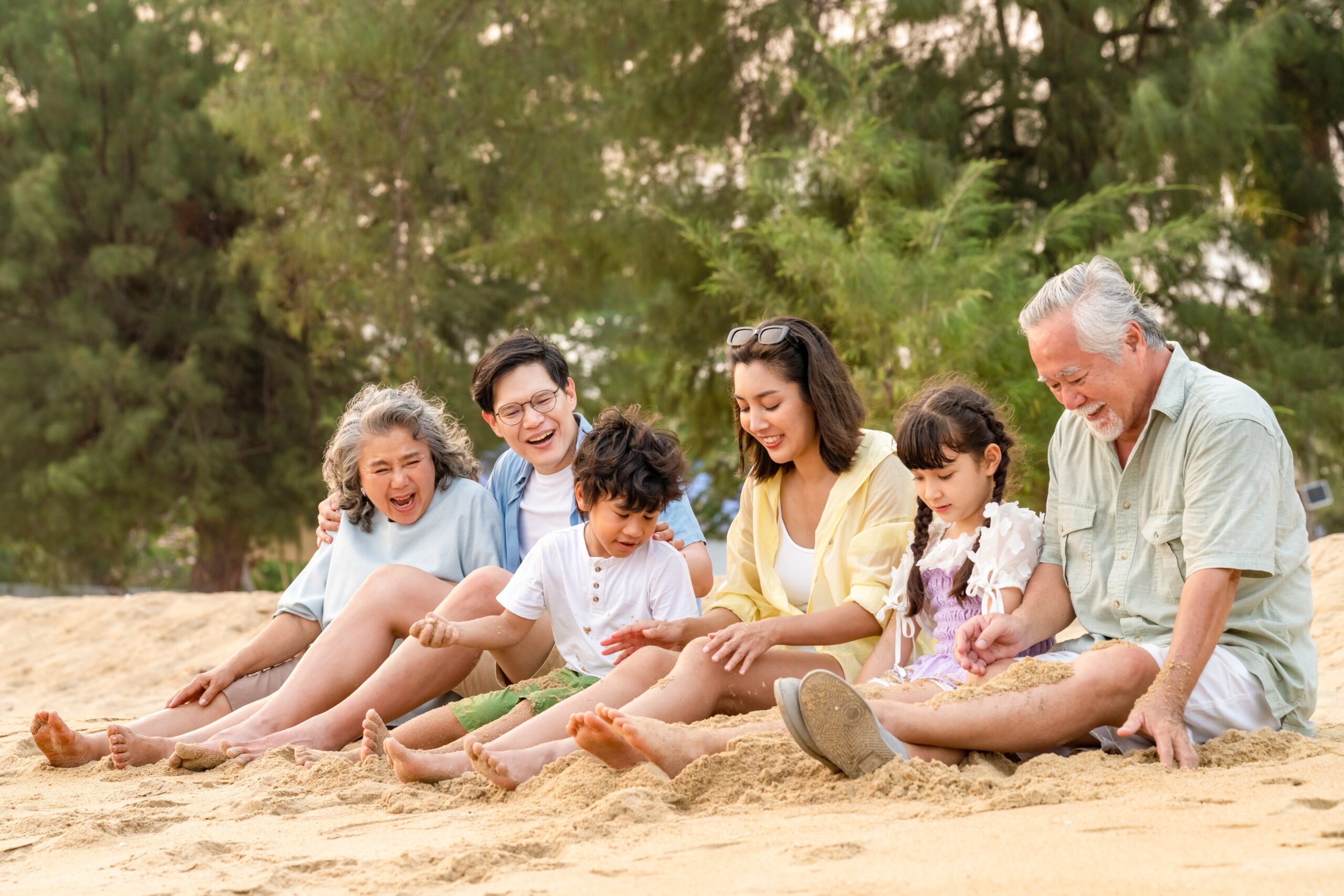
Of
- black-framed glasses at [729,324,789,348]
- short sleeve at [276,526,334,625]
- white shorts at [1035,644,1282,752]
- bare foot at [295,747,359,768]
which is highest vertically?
black-framed glasses at [729,324,789,348]

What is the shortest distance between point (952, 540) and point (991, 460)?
22 cm

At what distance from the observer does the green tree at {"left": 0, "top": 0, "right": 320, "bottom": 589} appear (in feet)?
38.6

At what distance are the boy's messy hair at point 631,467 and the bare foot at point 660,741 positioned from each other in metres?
0.80

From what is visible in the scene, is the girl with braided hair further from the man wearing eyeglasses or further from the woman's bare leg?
the woman's bare leg

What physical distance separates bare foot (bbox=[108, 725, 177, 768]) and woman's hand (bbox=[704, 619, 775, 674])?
1.61m

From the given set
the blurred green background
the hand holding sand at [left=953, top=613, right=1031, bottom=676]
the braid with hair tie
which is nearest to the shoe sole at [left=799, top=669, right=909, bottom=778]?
the hand holding sand at [left=953, top=613, right=1031, bottom=676]

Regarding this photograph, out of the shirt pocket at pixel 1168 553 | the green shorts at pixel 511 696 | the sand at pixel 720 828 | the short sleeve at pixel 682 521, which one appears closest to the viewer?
the sand at pixel 720 828

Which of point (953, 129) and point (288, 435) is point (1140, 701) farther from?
point (288, 435)

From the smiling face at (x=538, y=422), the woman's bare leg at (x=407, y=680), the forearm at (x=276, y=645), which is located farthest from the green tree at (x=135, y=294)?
the woman's bare leg at (x=407, y=680)

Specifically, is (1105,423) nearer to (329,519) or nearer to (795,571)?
(795,571)

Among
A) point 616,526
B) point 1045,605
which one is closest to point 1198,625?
point 1045,605

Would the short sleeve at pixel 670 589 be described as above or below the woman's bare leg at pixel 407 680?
above

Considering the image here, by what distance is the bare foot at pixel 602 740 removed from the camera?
2.82 meters

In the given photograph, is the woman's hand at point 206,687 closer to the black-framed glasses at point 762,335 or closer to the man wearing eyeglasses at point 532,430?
the man wearing eyeglasses at point 532,430
